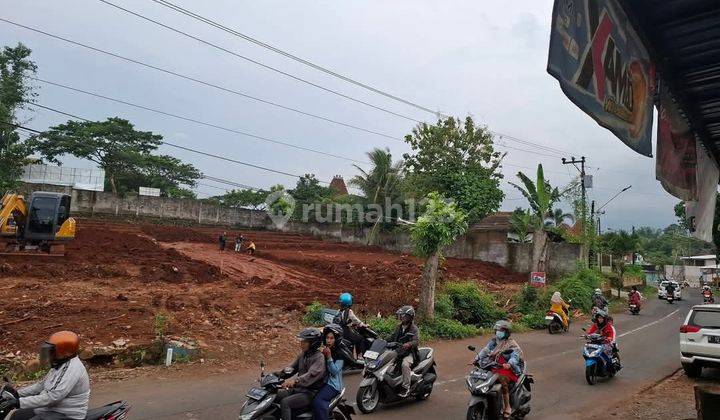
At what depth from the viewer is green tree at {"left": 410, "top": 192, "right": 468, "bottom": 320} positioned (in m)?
14.5

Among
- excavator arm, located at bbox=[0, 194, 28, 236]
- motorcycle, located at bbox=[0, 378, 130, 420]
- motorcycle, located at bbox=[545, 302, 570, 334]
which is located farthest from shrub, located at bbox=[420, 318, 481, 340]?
excavator arm, located at bbox=[0, 194, 28, 236]

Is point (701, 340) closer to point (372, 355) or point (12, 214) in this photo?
point (372, 355)

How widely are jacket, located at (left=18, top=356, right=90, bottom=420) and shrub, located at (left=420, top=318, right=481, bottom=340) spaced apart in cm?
1101

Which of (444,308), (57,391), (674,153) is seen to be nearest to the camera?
(57,391)

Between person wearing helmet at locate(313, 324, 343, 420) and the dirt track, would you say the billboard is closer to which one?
person wearing helmet at locate(313, 324, 343, 420)

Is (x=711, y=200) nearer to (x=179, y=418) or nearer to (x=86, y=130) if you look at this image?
(x=179, y=418)

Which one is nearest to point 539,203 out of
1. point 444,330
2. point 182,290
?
point 444,330

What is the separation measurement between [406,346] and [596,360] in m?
4.45

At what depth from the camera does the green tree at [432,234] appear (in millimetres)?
14492

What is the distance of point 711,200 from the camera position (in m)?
6.81

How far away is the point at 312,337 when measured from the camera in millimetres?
5562

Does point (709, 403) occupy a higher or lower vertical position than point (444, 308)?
higher

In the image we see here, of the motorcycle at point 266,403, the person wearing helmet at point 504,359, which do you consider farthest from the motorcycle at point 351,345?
the motorcycle at point 266,403

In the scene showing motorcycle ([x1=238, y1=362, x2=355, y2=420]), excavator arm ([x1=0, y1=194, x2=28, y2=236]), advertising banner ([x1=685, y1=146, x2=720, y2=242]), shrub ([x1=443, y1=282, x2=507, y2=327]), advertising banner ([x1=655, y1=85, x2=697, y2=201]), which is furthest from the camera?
excavator arm ([x1=0, y1=194, x2=28, y2=236])
